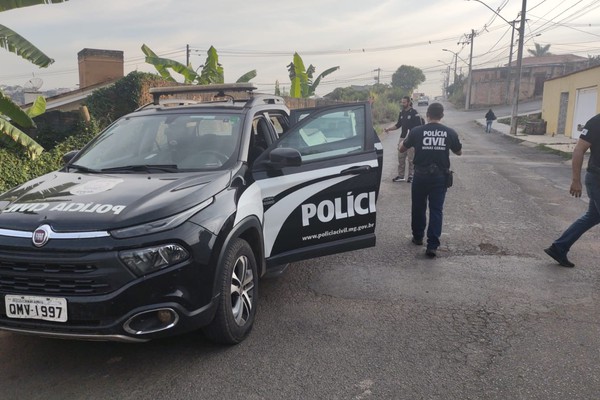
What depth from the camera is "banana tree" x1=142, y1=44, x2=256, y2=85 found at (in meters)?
13.7

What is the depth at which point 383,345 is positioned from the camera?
11.9ft

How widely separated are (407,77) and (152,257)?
Result: 110m

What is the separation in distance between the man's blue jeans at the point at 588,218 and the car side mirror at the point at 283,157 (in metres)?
3.15

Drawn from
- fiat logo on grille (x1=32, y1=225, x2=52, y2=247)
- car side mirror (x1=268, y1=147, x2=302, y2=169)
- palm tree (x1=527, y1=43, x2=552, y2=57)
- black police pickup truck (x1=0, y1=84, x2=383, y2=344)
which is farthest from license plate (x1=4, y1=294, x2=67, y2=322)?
palm tree (x1=527, y1=43, x2=552, y2=57)

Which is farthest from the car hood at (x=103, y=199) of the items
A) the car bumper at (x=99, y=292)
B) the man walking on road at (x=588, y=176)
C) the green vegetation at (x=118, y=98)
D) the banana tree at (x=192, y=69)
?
the banana tree at (x=192, y=69)

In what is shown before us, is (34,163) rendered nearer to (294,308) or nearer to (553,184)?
(294,308)

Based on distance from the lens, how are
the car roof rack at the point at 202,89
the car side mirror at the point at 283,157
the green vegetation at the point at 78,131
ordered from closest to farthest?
the car side mirror at the point at 283,157 < the car roof rack at the point at 202,89 < the green vegetation at the point at 78,131

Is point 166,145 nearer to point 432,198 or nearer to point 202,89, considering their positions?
point 202,89

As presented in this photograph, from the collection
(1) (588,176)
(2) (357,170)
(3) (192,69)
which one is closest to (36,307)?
(2) (357,170)

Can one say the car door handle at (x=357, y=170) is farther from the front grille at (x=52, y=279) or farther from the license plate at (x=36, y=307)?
the license plate at (x=36, y=307)

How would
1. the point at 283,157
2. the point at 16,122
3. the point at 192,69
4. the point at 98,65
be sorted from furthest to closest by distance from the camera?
the point at 192,69 → the point at 98,65 → the point at 16,122 → the point at 283,157

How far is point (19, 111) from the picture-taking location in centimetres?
719

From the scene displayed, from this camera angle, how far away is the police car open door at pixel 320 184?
4180mm

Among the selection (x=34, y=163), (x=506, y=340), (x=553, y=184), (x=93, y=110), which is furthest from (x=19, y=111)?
(x=553, y=184)
